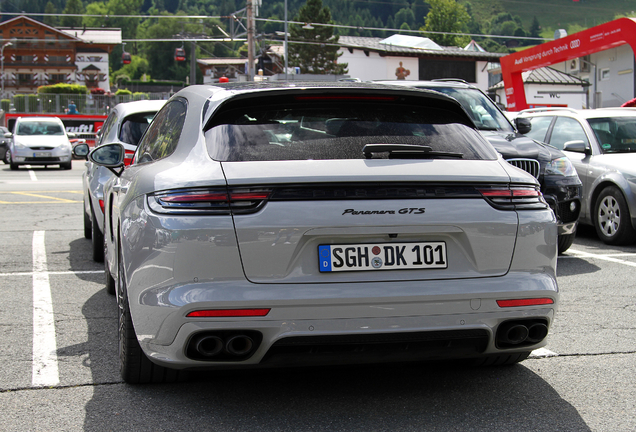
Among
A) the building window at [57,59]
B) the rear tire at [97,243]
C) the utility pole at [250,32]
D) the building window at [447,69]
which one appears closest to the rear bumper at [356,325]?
the rear tire at [97,243]

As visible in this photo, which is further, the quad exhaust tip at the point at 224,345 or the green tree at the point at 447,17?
the green tree at the point at 447,17

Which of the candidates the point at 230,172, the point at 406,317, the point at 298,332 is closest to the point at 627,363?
the point at 406,317

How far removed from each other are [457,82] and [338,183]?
775cm

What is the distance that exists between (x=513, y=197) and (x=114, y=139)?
19.2ft

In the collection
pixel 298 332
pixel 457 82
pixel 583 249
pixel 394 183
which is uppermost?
pixel 457 82

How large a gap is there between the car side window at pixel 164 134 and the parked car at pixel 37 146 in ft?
74.5

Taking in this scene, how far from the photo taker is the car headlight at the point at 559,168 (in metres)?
8.32

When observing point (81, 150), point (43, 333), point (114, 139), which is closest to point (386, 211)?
point (43, 333)

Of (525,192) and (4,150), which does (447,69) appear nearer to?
(4,150)

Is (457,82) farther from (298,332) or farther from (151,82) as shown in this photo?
(151,82)

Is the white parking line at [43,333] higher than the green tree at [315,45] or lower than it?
lower

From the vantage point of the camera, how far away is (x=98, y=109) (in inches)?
2051

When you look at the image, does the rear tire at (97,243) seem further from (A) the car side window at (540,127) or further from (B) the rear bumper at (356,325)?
(A) the car side window at (540,127)

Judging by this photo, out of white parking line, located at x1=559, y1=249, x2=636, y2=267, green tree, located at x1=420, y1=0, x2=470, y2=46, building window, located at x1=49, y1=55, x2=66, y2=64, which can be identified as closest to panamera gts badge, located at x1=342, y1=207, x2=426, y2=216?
white parking line, located at x1=559, y1=249, x2=636, y2=267
